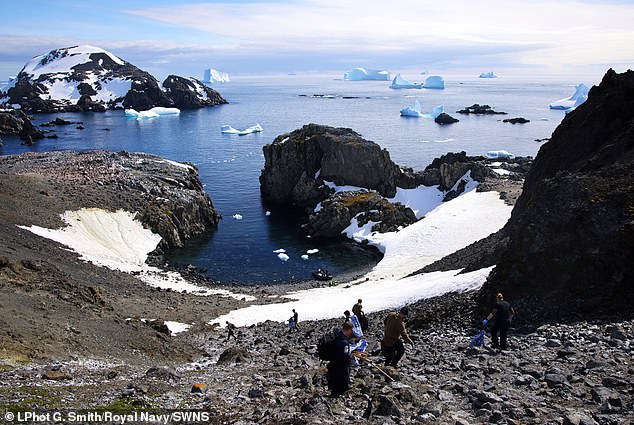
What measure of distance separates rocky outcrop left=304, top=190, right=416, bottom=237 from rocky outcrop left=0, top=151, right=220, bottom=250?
1505 centimetres

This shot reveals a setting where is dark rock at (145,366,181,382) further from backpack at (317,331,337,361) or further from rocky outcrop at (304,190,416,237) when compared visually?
rocky outcrop at (304,190,416,237)

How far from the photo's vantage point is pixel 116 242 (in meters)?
56.2

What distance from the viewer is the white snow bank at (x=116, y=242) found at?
46812mm

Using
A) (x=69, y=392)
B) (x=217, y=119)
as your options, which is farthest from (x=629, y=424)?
(x=217, y=119)

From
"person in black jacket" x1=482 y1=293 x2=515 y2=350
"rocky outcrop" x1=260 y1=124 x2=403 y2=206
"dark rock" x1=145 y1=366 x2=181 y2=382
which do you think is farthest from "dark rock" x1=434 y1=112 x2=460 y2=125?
"dark rock" x1=145 y1=366 x2=181 y2=382

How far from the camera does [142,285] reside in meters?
43.3

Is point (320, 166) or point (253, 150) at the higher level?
point (320, 166)

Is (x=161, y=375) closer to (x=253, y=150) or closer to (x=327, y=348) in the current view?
(x=327, y=348)

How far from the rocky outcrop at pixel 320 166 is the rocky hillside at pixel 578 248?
5442 cm

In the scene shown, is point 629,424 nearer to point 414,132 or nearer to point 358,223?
point 358,223

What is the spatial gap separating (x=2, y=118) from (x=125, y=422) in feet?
562

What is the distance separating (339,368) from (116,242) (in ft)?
159

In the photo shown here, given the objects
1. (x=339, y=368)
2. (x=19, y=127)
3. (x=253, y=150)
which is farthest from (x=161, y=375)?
(x=19, y=127)

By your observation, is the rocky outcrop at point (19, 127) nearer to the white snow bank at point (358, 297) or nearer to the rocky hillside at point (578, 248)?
the white snow bank at point (358, 297)
